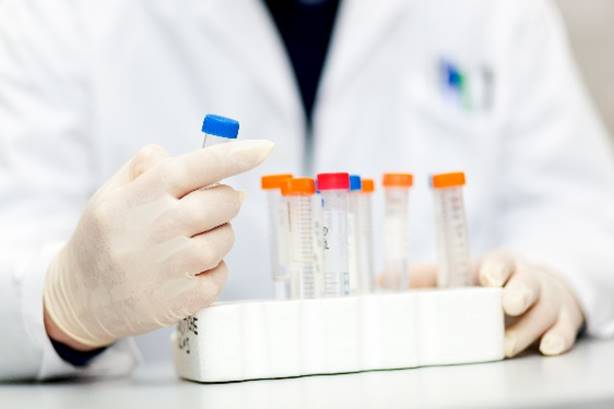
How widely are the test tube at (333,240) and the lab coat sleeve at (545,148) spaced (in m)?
0.52

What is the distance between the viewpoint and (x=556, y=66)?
1.51m

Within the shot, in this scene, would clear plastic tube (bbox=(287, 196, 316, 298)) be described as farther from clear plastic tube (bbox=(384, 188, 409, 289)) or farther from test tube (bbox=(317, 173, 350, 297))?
clear plastic tube (bbox=(384, 188, 409, 289))

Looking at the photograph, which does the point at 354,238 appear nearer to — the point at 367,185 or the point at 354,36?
the point at 367,185

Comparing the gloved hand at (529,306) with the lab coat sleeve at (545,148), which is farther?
the lab coat sleeve at (545,148)

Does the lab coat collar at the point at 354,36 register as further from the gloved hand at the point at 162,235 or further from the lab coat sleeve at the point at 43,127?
the gloved hand at the point at 162,235

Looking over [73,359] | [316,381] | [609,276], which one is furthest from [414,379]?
[609,276]

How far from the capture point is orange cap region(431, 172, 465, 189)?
36.4 inches

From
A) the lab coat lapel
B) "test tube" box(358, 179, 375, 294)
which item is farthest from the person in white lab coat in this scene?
"test tube" box(358, 179, 375, 294)

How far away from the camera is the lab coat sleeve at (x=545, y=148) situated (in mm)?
1377

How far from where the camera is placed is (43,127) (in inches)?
46.9

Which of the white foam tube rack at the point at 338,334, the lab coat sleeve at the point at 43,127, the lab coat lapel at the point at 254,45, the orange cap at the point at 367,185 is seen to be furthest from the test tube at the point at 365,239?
the lab coat lapel at the point at 254,45

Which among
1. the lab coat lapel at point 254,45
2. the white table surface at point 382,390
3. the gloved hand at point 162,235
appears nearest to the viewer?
the white table surface at point 382,390

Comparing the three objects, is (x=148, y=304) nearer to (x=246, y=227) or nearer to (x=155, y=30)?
(x=246, y=227)

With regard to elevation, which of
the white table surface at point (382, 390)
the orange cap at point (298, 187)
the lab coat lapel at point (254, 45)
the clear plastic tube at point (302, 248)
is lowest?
the white table surface at point (382, 390)
